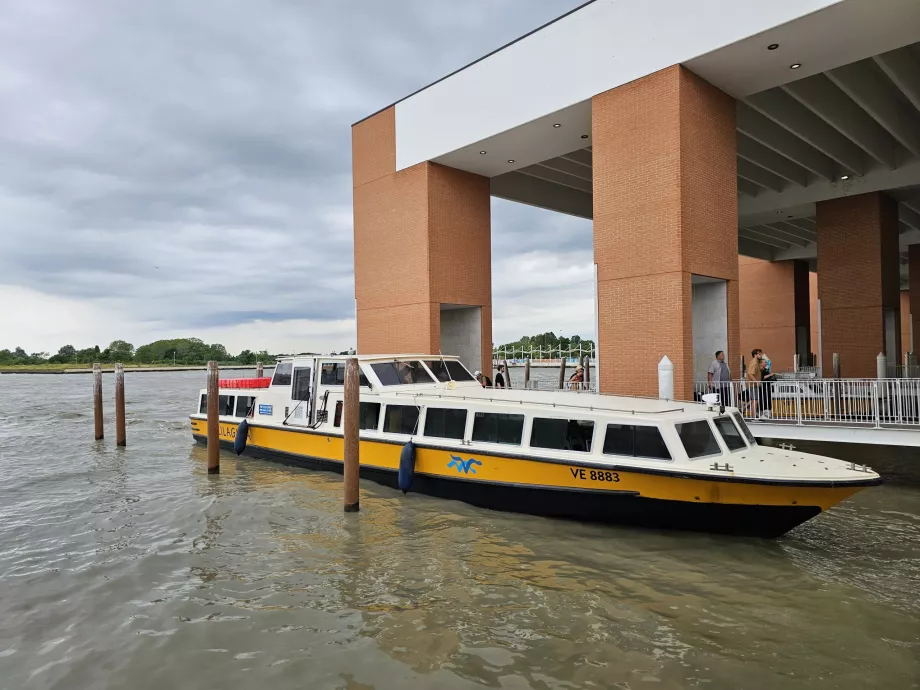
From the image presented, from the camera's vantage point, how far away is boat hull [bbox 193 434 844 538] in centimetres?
791

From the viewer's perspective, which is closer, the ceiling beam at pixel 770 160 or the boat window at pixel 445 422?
the boat window at pixel 445 422

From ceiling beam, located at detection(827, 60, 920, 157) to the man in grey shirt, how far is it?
6.85 metres

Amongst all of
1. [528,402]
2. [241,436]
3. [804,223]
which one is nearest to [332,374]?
[241,436]

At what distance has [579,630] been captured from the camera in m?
5.86

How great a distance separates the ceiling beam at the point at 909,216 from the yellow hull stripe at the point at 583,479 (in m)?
21.3

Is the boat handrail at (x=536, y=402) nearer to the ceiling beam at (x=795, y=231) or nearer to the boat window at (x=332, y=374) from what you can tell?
the boat window at (x=332, y=374)

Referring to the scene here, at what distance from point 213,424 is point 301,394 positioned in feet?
7.54

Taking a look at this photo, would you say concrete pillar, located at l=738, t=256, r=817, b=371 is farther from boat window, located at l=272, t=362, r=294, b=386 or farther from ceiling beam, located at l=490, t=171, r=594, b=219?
boat window, located at l=272, t=362, r=294, b=386

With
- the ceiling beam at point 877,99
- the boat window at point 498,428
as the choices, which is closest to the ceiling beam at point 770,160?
the ceiling beam at point 877,99

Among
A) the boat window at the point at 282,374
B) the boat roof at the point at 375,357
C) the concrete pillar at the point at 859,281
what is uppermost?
the concrete pillar at the point at 859,281

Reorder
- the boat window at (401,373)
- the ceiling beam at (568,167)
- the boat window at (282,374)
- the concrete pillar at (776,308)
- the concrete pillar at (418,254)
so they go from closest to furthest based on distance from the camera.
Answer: the boat window at (401,373)
the boat window at (282,374)
the concrete pillar at (418,254)
the ceiling beam at (568,167)
the concrete pillar at (776,308)

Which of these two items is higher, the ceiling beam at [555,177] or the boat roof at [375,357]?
the ceiling beam at [555,177]

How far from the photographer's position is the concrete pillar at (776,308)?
31.1 metres

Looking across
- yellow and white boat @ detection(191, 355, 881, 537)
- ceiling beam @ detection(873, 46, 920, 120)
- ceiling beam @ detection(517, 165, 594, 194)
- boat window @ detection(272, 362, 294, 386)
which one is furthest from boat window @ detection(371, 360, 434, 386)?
ceiling beam @ detection(873, 46, 920, 120)
